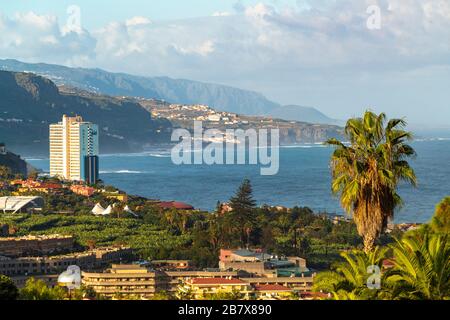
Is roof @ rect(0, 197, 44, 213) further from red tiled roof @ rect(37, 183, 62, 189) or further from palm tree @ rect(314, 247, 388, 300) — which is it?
palm tree @ rect(314, 247, 388, 300)

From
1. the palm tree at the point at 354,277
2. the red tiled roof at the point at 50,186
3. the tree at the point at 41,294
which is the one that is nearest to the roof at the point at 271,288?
the tree at the point at 41,294

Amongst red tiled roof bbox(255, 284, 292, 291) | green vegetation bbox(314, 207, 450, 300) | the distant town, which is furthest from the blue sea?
green vegetation bbox(314, 207, 450, 300)

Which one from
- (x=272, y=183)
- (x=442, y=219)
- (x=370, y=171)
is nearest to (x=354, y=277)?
(x=370, y=171)

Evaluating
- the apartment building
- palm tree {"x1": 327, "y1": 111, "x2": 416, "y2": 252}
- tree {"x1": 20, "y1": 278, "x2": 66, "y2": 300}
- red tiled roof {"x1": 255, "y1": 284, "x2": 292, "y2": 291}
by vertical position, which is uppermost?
palm tree {"x1": 327, "y1": 111, "x2": 416, "y2": 252}

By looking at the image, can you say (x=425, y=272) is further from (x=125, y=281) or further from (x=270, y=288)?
(x=125, y=281)

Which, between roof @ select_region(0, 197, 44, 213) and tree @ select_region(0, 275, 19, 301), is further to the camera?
roof @ select_region(0, 197, 44, 213)
